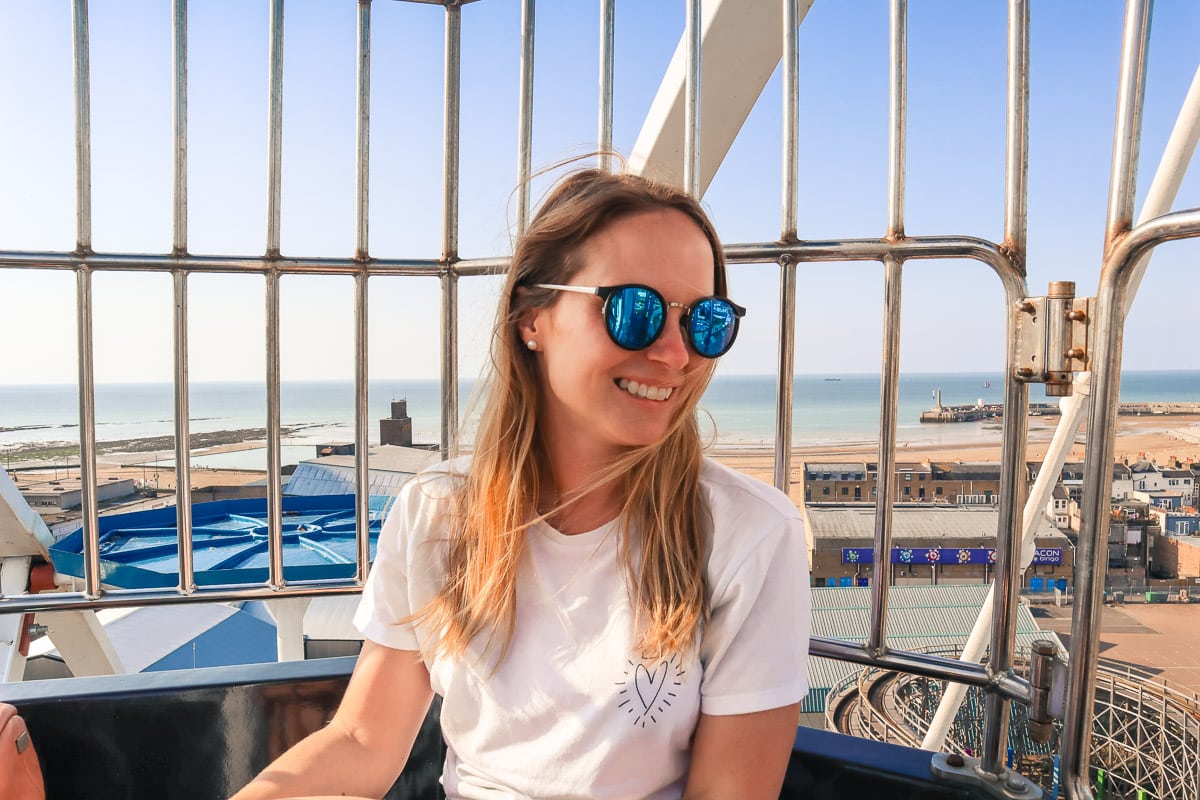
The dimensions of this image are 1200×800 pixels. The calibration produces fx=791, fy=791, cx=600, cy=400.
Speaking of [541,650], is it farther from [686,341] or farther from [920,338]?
[920,338]

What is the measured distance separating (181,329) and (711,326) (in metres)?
1.24

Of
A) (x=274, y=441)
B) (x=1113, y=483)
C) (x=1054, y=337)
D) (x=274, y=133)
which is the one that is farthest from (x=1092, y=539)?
(x=274, y=133)

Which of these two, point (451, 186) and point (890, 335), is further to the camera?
point (451, 186)

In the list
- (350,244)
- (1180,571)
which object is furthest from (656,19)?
(1180,571)

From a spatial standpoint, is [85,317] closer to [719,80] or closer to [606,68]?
[606,68]

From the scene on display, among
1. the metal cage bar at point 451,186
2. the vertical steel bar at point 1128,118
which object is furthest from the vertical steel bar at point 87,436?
the vertical steel bar at point 1128,118

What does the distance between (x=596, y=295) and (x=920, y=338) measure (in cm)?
68

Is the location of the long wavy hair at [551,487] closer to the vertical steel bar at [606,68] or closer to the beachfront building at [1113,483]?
the vertical steel bar at [606,68]

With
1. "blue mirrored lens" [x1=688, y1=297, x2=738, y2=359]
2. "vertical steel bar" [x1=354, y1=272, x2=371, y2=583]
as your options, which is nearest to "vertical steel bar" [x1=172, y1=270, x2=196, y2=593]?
"vertical steel bar" [x1=354, y1=272, x2=371, y2=583]

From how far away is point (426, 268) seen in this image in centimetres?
183

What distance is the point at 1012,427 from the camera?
129cm

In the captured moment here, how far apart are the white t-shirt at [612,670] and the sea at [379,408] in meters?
0.27

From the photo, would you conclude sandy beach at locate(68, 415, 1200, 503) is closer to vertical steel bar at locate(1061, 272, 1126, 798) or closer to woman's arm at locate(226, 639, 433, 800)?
vertical steel bar at locate(1061, 272, 1126, 798)

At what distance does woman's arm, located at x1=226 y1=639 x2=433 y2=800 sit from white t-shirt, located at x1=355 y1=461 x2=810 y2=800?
0.11m
